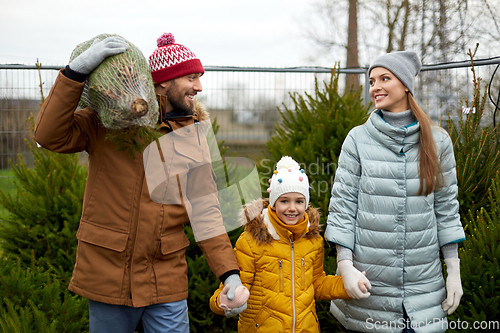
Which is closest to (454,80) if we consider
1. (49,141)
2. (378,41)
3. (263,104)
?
(263,104)

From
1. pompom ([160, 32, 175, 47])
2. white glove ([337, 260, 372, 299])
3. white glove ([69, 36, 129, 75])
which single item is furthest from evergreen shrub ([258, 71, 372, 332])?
white glove ([69, 36, 129, 75])

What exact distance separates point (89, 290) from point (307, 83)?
424cm

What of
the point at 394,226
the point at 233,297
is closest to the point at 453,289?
the point at 394,226

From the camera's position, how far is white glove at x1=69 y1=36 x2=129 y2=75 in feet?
5.49

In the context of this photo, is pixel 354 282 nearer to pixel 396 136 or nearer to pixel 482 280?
pixel 396 136

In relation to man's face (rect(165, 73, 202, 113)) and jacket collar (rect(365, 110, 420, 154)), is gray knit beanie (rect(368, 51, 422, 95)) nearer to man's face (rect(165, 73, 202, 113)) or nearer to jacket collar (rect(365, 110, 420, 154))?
jacket collar (rect(365, 110, 420, 154))

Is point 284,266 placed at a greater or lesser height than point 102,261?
lesser

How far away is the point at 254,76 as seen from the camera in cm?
544

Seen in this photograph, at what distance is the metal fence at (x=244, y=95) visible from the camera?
4.73 meters

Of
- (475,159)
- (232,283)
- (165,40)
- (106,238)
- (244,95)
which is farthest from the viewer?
(244,95)

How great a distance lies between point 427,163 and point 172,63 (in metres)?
1.44

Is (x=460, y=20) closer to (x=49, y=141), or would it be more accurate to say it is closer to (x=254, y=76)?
(x=254, y=76)

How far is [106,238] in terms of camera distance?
1953 millimetres

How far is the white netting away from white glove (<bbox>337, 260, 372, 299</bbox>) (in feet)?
4.22
